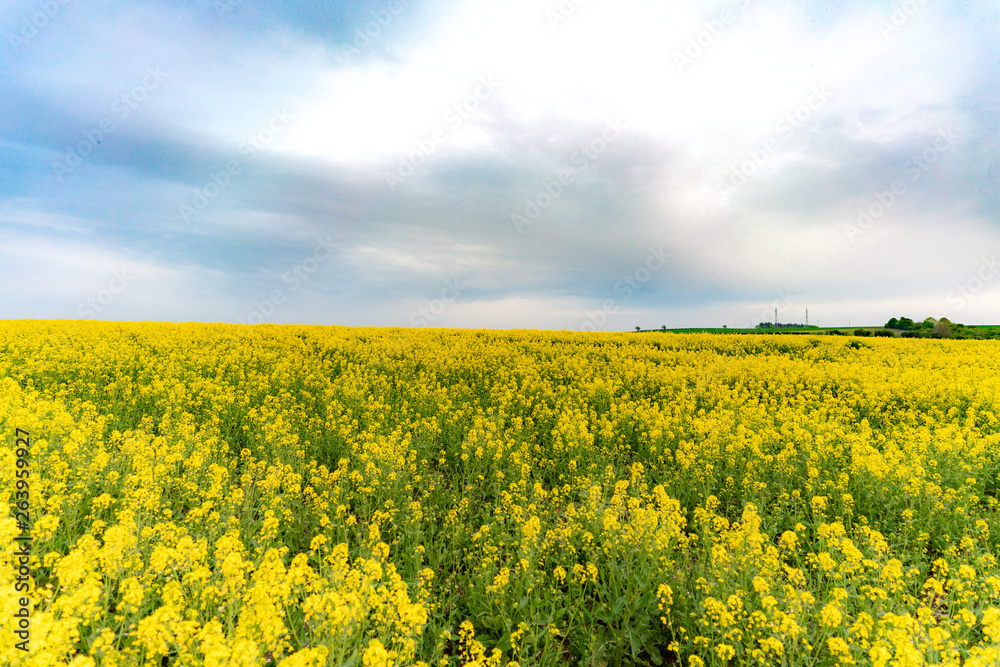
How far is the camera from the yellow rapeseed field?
331 centimetres

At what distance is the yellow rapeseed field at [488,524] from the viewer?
331 centimetres

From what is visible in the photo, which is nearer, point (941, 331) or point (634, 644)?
point (634, 644)

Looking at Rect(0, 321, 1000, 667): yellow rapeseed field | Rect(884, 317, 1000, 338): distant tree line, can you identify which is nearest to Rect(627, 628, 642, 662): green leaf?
Rect(0, 321, 1000, 667): yellow rapeseed field

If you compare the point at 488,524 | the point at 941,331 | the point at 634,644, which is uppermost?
the point at 941,331

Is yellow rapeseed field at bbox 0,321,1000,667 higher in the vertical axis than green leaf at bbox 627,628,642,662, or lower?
higher

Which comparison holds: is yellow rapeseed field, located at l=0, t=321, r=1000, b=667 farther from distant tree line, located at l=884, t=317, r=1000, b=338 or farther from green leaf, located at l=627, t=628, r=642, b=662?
distant tree line, located at l=884, t=317, r=1000, b=338

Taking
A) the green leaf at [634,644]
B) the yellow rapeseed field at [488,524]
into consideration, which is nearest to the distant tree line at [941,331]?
the yellow rapeseed field at [488,524]

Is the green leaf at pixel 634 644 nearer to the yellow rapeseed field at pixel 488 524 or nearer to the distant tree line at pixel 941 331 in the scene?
the yellow rapeseed field at pixel 488 524

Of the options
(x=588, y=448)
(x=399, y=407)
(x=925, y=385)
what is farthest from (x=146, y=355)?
(x=925, y=385)

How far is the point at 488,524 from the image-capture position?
5.64 meters

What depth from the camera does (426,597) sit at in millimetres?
4145

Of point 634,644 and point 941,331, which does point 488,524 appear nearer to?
point 634,644

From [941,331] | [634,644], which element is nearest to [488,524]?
[634,644]

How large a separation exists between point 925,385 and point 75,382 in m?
23.6
